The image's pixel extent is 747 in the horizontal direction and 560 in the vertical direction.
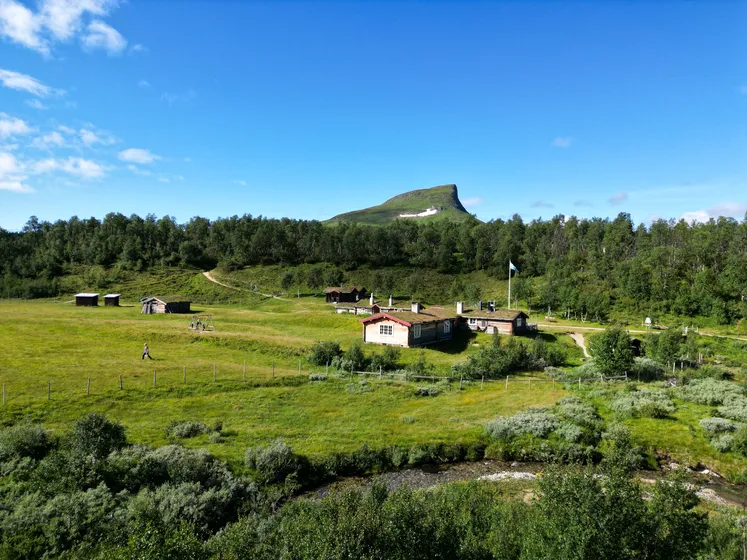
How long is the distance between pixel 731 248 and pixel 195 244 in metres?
147

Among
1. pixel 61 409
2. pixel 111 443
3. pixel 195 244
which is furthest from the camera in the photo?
pixel 195 244

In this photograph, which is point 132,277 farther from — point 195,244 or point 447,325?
point 447,325

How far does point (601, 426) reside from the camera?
2836 centimetres

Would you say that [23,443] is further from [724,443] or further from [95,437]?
[724,443]

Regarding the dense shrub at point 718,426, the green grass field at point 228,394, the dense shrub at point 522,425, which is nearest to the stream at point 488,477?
the dense shrub at point 522,425

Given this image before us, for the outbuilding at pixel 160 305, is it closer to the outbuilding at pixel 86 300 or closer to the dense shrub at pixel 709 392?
the outbuilding at pixel 86 300

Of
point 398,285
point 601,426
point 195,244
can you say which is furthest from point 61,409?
point 195,244

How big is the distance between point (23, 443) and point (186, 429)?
290 inches

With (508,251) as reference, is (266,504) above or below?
below

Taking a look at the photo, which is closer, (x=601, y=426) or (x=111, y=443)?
(x=111, y=443)

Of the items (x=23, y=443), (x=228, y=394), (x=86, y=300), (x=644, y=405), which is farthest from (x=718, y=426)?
(x=86, y=300)

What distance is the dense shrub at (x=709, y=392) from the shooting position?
110ft

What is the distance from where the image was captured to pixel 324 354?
44.8 metres

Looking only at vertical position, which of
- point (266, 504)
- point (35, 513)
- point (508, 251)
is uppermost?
point (508, 251)
